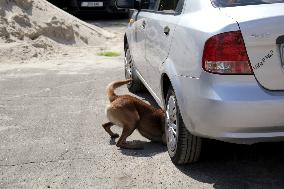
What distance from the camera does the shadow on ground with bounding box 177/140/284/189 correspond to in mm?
4117

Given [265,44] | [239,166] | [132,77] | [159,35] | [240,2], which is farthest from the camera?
[132,77]

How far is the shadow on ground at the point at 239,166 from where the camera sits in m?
4.12

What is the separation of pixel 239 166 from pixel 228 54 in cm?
129

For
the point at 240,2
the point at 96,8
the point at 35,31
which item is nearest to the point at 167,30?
the point at 240,2

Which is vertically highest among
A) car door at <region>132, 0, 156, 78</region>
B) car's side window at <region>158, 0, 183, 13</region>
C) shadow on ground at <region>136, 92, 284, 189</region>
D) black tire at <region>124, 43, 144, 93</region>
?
car's side window at <region>158, 0, 183, 13</region>

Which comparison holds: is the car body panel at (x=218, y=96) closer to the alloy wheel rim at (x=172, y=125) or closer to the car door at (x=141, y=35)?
the alloy wheel rim at (x=172, y=125)

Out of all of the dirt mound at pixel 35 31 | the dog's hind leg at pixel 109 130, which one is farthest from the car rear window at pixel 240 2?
the dirt mound at pixel 35 31

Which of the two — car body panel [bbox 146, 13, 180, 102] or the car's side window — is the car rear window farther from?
the car's side window

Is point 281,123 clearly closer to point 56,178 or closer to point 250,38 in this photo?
point 250,38

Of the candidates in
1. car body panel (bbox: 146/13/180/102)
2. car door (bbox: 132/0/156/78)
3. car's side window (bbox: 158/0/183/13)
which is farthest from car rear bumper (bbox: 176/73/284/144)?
car door (bbox: 132/0/156/78)

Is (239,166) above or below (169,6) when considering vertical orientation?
below

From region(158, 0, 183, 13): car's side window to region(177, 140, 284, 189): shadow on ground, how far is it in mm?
1233

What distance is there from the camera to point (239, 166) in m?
4.47

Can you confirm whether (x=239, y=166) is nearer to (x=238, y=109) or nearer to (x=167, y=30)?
(x=238, y=109)
